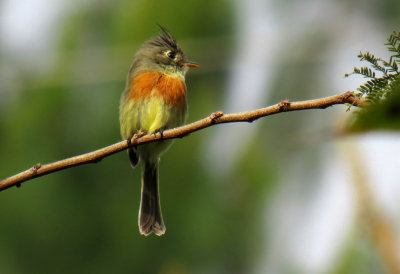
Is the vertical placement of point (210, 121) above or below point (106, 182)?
above

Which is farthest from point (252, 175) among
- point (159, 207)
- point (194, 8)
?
point (194, 8)

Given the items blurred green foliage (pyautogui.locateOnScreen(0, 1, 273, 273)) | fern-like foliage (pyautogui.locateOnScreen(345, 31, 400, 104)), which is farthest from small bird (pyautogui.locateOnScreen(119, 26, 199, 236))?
fern-like foliage (pyautogui.locateOnScreen(345, 31, 400, 104))

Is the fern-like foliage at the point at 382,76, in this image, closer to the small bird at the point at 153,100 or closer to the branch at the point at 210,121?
the branch at the point at 210,121

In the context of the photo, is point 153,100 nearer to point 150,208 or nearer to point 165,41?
point 165,41

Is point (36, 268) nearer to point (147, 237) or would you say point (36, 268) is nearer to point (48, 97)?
point (147, 237)

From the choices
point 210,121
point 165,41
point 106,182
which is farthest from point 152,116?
point 210,121

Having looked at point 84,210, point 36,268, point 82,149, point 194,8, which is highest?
point 194,8

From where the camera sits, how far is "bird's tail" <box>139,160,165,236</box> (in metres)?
3.29

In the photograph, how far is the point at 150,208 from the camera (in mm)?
3723

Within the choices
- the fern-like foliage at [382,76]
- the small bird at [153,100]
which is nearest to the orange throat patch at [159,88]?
the small bird at [153,100]

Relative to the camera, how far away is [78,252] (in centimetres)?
317

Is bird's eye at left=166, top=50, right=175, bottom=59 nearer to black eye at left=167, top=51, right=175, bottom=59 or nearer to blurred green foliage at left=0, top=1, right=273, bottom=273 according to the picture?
black eye at left=167, top=51, right=175, bottom=59

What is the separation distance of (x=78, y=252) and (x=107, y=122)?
2.52ft

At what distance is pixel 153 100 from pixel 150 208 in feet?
3.17
